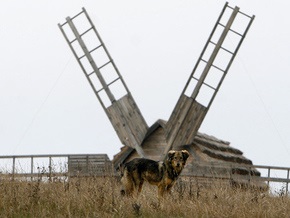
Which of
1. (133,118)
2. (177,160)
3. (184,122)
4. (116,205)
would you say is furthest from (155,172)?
(133,118)

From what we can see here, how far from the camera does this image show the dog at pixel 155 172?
12.8m

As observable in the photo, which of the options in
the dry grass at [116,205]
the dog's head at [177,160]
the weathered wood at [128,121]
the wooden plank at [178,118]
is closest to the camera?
the dry grass at [116,205]

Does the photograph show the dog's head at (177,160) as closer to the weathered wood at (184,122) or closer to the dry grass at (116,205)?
the dry grass at (116,205)

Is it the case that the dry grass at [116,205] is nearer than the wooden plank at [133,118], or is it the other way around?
the dry grass at [116,205]

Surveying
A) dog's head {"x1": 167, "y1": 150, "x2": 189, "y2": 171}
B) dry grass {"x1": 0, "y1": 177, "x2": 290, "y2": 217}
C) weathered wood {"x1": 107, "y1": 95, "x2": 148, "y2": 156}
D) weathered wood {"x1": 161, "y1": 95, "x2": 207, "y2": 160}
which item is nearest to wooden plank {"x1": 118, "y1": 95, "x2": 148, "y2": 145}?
weathered wood {"x1": 107, "y1": 95, "x2": 148, "y2": 156}

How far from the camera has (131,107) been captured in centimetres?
2028

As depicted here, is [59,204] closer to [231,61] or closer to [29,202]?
[29,202]

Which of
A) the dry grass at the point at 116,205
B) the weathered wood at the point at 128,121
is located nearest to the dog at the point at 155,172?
the dry grass at the point at 116,205

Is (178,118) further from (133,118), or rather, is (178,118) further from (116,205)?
(116,205)

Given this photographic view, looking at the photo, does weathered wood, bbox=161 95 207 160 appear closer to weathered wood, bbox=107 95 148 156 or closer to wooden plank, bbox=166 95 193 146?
wooden plank, bbox=166 95 193 146

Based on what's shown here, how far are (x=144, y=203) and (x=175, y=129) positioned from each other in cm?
793

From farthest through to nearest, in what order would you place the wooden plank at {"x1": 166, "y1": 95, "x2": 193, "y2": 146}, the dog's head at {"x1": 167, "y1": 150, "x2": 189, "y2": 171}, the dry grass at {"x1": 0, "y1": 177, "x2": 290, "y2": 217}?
the wooden plank at {"x1": 166, "y1": 95, "x2": 193, "y2": 146}
the dog's head at {"x1": 167, "y1": 150, "x2": 189, "y2": 171}
the dry grass at {"x1": 0, "y1": 177, "x2": 290, "y2": 217}

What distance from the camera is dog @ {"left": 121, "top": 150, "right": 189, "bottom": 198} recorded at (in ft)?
42.1

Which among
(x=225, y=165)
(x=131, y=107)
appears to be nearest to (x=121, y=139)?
(x=131, y=107)
